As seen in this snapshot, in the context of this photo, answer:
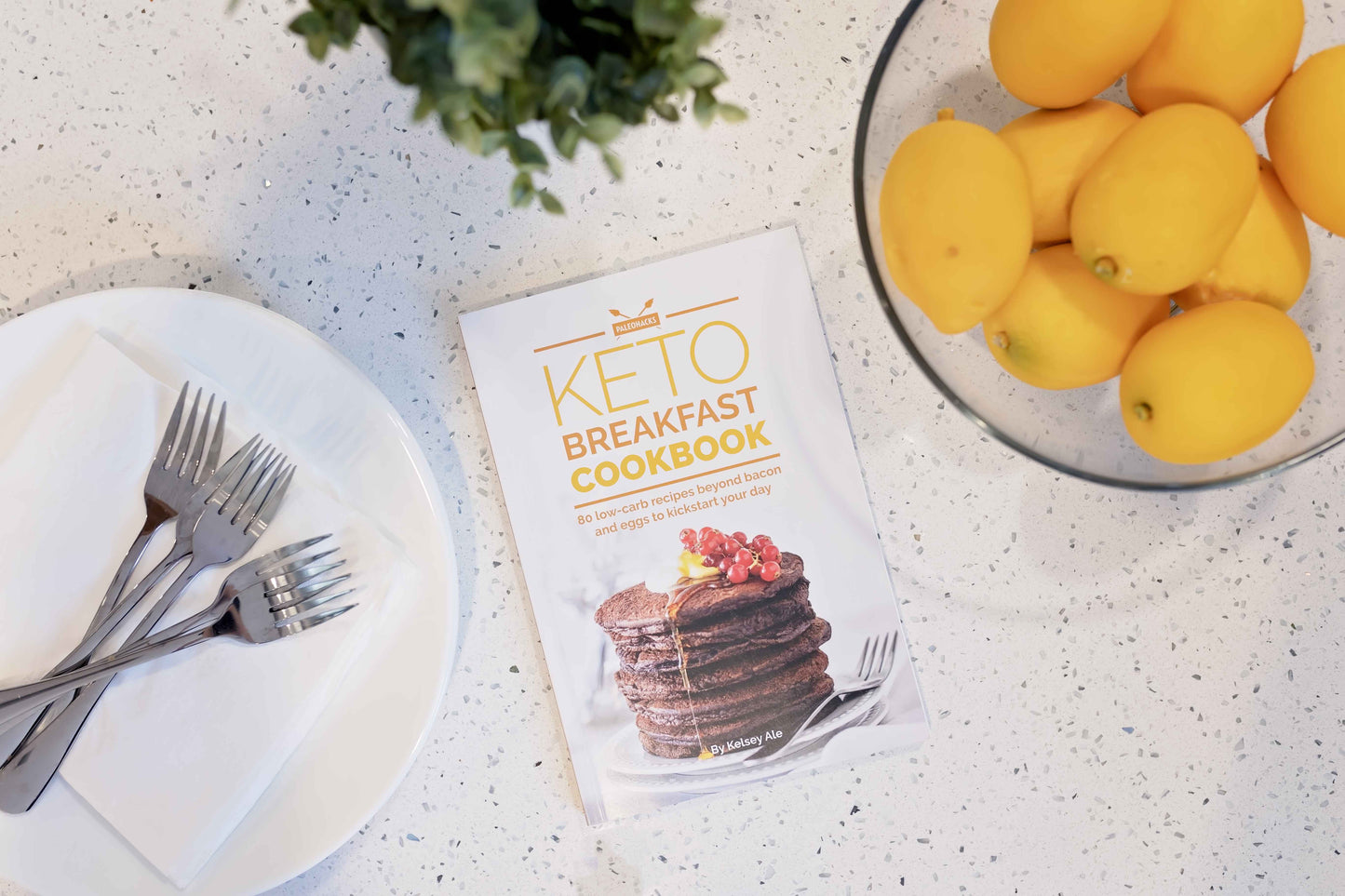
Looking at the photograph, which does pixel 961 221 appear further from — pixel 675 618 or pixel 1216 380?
pixel 675 618

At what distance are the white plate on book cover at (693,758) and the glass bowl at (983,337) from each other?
0.71ft

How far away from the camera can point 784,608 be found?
558mm

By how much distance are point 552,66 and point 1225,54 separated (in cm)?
29

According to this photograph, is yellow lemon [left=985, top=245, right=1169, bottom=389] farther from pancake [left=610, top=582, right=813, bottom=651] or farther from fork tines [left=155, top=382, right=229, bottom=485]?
fork tines [left=155, top=382, right=229, bottom=485]

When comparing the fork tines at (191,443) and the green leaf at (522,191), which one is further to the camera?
the fork tines at (191,443)

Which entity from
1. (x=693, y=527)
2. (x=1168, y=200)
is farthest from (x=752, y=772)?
(x=1168, y=200)

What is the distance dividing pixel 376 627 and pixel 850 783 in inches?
12.4

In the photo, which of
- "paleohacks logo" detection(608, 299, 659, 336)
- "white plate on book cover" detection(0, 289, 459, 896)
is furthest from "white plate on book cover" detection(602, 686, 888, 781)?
"paleohacks logo" detection(608, 299, 659, 336)

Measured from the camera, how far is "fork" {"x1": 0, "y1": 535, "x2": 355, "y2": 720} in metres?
0.50

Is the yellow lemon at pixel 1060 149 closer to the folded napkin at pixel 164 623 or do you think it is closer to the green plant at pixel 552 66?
the green plant at pixel 552 66

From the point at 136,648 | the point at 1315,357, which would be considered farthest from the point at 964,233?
the point at 136,648

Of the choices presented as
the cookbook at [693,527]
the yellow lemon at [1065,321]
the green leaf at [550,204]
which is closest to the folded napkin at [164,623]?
the cookbook at [693,527]

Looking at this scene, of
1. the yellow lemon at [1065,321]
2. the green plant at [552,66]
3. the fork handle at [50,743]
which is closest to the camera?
the green plant at [552,66]

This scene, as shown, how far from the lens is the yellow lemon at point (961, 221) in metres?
0.36
